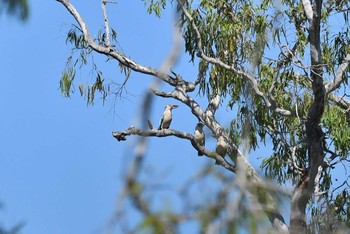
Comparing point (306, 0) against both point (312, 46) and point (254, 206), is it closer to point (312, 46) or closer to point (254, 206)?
point (312, 46)

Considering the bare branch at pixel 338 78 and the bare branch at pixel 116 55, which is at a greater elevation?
the bare branch at pixel 116 55

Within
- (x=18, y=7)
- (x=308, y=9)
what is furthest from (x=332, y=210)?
(x=18, y=7)

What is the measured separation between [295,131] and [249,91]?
53.7 inches

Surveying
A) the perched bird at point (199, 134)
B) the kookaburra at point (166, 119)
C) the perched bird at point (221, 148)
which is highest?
the kookaburra at point (166, 119)

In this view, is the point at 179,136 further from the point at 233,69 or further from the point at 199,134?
the point at 233,69

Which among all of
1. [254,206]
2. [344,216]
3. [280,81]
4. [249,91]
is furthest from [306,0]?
[254,206]

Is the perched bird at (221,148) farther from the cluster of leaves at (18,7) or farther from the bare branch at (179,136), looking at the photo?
the cluster of leaves at (18,7)

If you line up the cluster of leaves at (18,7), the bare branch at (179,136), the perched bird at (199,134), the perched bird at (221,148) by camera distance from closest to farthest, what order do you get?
the cluster of leaves at (18,7), the bare branch at (179,136), the perched bird at (221,148), the perched bird at (199,134)

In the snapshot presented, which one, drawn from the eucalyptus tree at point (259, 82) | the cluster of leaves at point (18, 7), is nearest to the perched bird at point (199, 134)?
the eucalyptus tree at point (259, 82)

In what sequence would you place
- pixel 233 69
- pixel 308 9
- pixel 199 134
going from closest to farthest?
pixel 308 9, pixel 233 69, pixel 199 134

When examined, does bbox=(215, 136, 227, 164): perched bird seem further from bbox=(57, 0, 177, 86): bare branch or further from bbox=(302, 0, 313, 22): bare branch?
bbox=(302, 0, 313, 22): bare branch

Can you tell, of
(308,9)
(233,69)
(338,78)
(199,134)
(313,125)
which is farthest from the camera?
(199,134)

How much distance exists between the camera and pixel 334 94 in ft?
38.3

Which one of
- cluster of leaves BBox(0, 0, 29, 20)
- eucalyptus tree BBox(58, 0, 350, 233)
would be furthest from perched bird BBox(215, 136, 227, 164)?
cluster of leaves BBox(0, 0, 29, 20)
